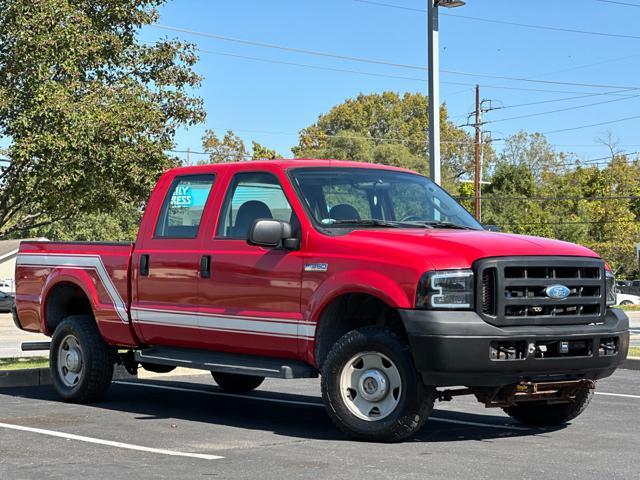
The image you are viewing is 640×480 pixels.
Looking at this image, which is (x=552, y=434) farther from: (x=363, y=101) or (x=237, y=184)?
(x=363, y=101)

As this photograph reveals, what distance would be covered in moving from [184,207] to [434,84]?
23.7ft

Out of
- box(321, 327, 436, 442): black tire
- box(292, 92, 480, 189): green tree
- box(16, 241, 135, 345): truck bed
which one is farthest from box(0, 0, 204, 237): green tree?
box(292, 92, 480, 189): green tree

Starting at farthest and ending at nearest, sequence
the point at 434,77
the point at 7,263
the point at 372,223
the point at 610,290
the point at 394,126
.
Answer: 1. the point at 394,126
2. the point at 7,263
3. the point at 434,77
4. the point at 372,223
5. the point at 610,290

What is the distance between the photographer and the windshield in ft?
29.2

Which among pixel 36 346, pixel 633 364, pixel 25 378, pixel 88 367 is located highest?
pixel 36 346

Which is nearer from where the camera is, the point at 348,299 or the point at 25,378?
the point at 348,299

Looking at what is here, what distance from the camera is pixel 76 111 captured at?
13.6m

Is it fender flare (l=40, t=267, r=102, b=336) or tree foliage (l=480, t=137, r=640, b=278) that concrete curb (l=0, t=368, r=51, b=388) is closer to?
fender flare (l=40, t=267, r=102, b=336)

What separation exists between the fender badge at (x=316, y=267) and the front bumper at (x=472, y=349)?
0.85 m

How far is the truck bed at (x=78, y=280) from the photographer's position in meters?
10.2

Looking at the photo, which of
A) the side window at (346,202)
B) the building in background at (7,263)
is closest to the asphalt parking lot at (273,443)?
the side window at (346,202)

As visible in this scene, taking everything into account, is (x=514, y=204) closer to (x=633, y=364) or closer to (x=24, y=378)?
(x=633, y=364)

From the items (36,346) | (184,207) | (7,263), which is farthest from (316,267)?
(7,263)

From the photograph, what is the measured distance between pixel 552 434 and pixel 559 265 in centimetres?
143
